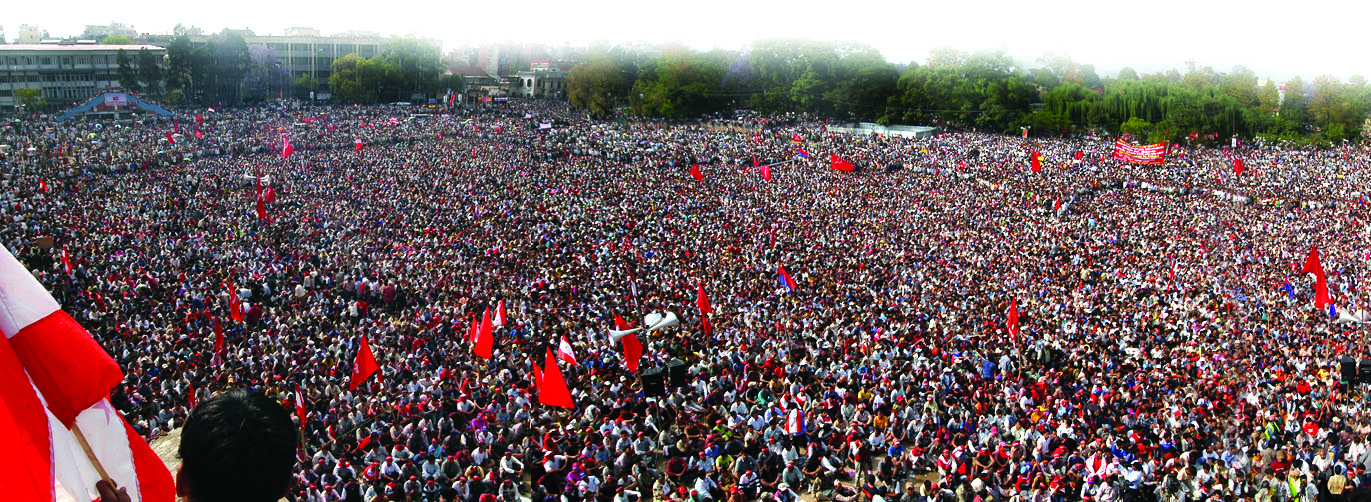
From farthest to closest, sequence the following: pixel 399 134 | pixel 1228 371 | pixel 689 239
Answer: pixel 399 134 < pixel 689 239 < pixel 1228 371

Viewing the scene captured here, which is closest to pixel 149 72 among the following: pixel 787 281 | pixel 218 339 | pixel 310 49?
pixel 310 49

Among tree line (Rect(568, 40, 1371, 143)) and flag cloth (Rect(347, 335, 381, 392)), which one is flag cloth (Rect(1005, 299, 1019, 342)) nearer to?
flag cloth (Rect(347, 335, 381, 392))

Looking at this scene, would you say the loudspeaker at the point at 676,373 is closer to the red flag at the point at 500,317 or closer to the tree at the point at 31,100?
the red flag at the point at 500,317

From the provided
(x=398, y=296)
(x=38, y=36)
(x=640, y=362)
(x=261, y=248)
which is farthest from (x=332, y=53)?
(x=640, y=362)

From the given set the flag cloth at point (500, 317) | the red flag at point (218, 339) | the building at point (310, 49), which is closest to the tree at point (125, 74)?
the building at point (310, 49)

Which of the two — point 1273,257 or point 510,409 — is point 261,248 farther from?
point 1273,257

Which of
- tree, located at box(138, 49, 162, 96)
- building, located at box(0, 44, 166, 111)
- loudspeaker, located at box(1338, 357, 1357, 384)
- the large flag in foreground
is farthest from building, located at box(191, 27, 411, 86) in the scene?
the large flag in foreground
